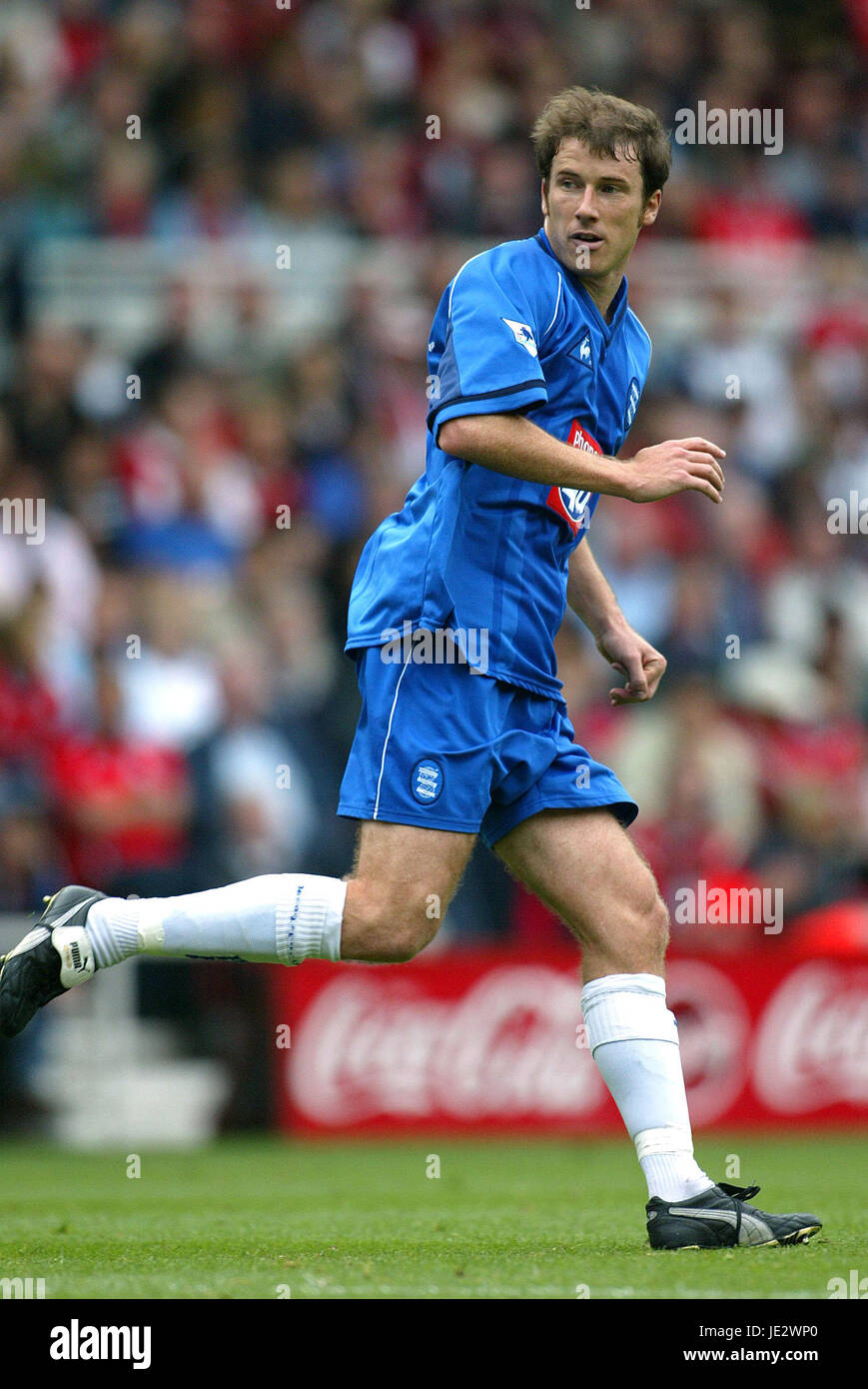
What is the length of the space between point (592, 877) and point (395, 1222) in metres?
1.42

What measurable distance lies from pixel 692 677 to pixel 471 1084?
246 centimetres

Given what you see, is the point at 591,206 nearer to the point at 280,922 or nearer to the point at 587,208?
the point at 587,208

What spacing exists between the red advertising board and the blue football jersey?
4.60 metres

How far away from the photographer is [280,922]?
4.51m

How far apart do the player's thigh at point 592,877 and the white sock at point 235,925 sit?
49 centimetres

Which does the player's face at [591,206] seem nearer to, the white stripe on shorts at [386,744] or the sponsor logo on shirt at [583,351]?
the sponsor logo on shirt at [583,351]

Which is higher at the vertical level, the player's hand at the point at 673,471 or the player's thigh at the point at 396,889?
the player's hand at the point at 673,471

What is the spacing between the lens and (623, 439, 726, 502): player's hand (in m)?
4.46

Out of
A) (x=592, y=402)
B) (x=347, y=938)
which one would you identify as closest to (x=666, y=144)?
(x=592, y=402)

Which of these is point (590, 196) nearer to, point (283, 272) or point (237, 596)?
point (237, 596)

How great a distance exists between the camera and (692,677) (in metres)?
10.4

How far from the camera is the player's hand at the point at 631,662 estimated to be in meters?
5.15

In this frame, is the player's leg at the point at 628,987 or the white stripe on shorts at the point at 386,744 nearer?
the white stripe on shorts at the point at 386,744

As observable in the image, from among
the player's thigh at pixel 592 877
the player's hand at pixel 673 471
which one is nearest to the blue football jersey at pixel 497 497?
the player's hand at pixel 673 471
